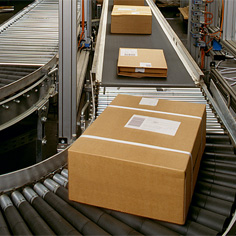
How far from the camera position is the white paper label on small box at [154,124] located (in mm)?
1717

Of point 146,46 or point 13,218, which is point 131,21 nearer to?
point 146,46

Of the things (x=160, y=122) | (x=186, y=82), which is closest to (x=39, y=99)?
(x=186, y=82)

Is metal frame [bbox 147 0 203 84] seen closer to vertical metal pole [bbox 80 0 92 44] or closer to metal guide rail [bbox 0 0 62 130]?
vertical metal pole [bbox 80 0 92 44]

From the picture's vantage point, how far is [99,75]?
10.3 feet

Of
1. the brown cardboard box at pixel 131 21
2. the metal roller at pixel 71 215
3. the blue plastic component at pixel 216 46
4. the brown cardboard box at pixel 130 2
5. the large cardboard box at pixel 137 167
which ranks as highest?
the brown cardboard box at pixel 130 2

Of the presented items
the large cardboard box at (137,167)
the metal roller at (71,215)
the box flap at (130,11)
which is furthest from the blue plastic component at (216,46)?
the metal roller at (71,215)

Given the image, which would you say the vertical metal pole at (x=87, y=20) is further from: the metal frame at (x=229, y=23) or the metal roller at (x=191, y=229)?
the metal roller at (x=191, y=229)

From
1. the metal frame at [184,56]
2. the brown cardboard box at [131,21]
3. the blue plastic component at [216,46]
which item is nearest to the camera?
the metal frame at [184,56]

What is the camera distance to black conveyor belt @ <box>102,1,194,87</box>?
2979 mm

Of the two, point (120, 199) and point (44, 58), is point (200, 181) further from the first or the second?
point (44, 58)

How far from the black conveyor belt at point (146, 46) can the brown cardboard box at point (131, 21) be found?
0.11 m

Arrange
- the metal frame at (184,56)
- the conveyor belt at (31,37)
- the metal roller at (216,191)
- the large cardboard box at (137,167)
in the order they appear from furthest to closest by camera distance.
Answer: the conveyor belt at (31,37) < the metal frame at (184,56) < the metal roller at (216,191) < the large cardboard box at (137,167)

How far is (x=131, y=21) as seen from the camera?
4625 millimetres

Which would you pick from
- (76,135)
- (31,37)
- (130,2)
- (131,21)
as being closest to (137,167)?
(76,135)
